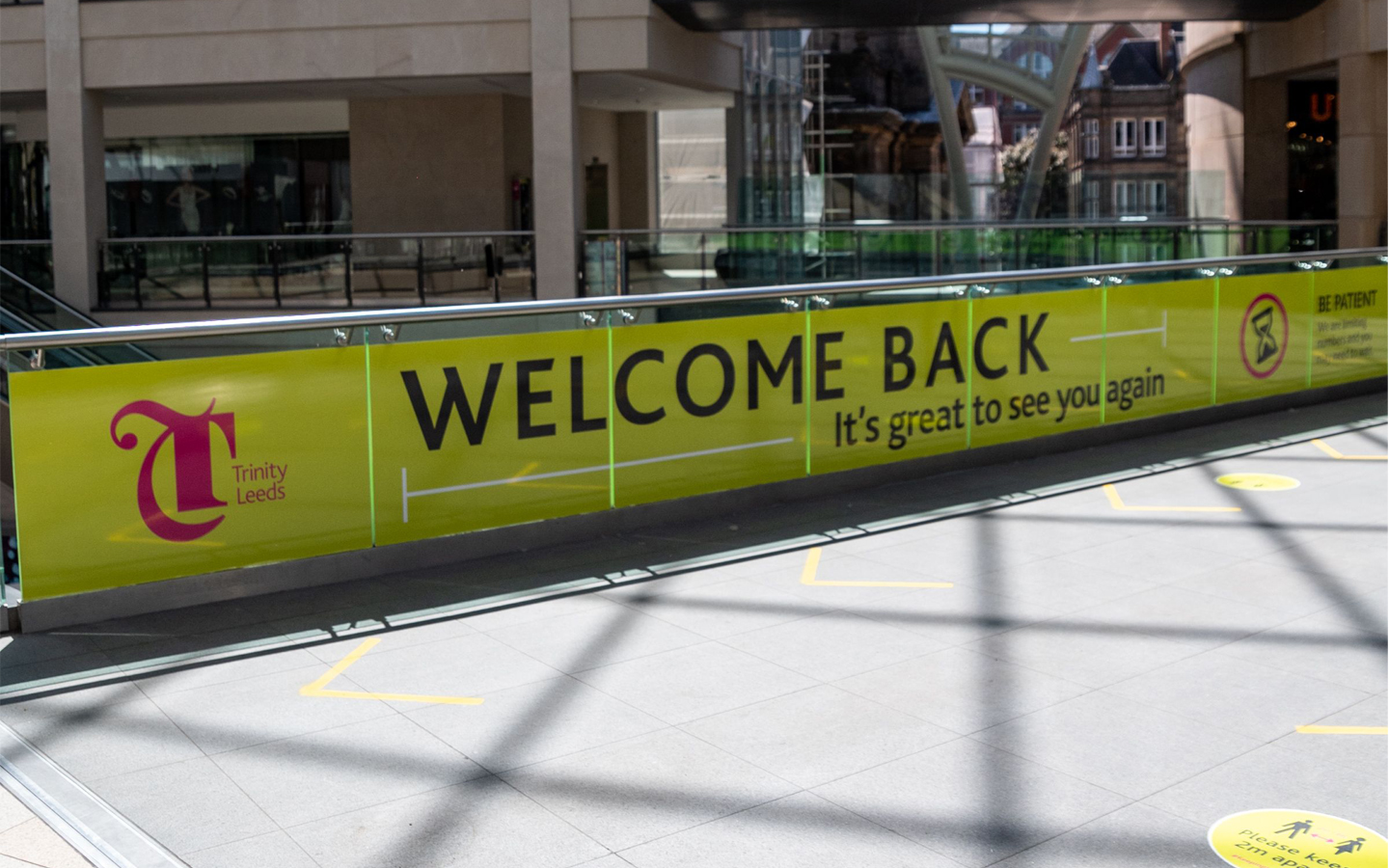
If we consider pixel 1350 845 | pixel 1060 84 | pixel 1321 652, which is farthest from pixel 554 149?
pixel 1060 84

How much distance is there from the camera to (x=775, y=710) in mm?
5578

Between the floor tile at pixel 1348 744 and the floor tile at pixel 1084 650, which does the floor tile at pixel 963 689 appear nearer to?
the floor tile at pixel 1084 650

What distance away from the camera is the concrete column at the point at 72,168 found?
2367 centimetres

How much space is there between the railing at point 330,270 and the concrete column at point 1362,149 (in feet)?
43.5

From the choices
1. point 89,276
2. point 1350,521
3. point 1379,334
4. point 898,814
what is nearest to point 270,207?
point 89,276

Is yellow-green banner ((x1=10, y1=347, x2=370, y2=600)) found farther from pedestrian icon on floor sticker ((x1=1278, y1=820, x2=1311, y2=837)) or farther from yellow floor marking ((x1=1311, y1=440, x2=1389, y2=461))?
yellow floor marking ((x1=1311, y1=440, x2=1389, y2=461))

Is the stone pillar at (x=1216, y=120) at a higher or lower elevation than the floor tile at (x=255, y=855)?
higher

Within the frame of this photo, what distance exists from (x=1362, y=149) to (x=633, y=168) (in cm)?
1634

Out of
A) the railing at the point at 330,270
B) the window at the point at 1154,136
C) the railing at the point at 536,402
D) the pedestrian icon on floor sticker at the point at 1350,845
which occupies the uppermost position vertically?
the window at the point at 1154,136

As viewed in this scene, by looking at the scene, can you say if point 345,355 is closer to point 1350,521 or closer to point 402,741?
point 402,741

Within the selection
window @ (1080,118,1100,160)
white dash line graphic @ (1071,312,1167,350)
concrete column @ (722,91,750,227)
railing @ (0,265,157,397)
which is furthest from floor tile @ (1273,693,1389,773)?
window @ (1080,118,1100,160)

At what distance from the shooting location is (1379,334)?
14.1 metres

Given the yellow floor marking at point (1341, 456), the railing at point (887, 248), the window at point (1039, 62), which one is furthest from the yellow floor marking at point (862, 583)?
the window at point (1039, 62)

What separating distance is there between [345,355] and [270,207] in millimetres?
25689
